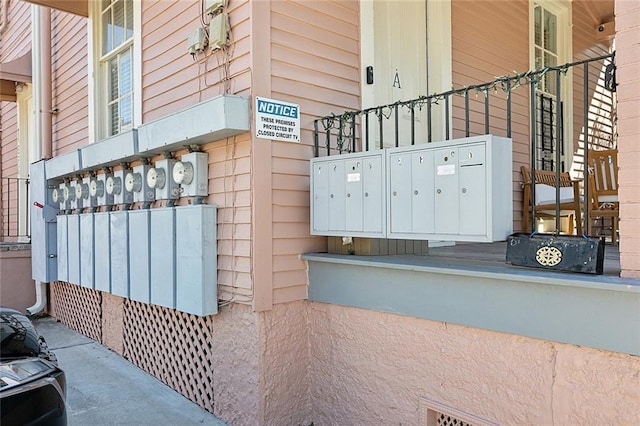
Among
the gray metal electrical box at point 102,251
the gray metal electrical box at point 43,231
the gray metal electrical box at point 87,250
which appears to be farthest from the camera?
the gray metal electrical box at point 43,231

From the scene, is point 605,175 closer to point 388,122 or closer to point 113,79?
point 388,122

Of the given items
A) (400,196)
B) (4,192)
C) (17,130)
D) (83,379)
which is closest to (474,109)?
(400,196)

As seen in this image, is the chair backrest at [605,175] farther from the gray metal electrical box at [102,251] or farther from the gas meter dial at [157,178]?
the gray metal electrical box at [102,251]

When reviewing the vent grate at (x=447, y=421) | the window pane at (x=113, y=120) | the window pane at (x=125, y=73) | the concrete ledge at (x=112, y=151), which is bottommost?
the vent grate at (x=447, y=421)

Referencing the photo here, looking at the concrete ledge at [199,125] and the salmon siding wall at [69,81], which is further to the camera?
the salmon siding wall at [69,81]

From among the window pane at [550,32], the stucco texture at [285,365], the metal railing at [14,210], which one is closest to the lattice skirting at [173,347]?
the stucco texture at [285,365]

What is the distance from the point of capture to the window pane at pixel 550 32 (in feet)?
20.4

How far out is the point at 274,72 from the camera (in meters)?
3.17

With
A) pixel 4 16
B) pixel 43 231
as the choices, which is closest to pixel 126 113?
pixel 43 231

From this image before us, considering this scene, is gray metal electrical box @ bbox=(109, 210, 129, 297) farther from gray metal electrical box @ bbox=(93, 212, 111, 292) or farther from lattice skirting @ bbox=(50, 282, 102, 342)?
lattice skirting @ bbox=(50, 282, 102, 342)

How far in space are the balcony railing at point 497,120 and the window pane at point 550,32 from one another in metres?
0.36

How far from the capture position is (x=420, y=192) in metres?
2.56

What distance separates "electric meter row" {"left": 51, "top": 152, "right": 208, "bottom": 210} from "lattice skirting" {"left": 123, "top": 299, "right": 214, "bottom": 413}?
97 cm

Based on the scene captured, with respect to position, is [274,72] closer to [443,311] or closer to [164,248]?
[164,248]
